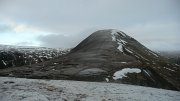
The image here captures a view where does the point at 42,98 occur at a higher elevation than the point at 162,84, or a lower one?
higher

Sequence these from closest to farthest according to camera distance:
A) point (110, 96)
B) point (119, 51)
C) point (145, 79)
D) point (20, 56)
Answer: point (110, 96), point (145, 79), point (119, 51), point (20, 56)

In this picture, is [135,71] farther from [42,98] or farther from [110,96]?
A: [42,98]

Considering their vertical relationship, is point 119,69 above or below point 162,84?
above

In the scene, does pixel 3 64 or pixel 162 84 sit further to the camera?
pixel 3 64

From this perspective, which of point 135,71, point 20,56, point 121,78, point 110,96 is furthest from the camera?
point 20,56

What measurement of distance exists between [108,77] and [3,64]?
386 feet

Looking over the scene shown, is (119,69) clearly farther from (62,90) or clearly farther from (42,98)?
(42,98)

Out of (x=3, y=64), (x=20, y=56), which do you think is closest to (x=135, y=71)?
(x=3, y=64)

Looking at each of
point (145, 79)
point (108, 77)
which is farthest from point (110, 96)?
point (145, 79)

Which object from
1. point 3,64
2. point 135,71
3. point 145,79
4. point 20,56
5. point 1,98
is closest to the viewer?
point 1,98

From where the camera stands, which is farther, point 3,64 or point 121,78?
point 3,64

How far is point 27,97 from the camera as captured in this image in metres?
14.2

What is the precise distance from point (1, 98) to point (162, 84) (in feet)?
68.7

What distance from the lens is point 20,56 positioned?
510 ft
